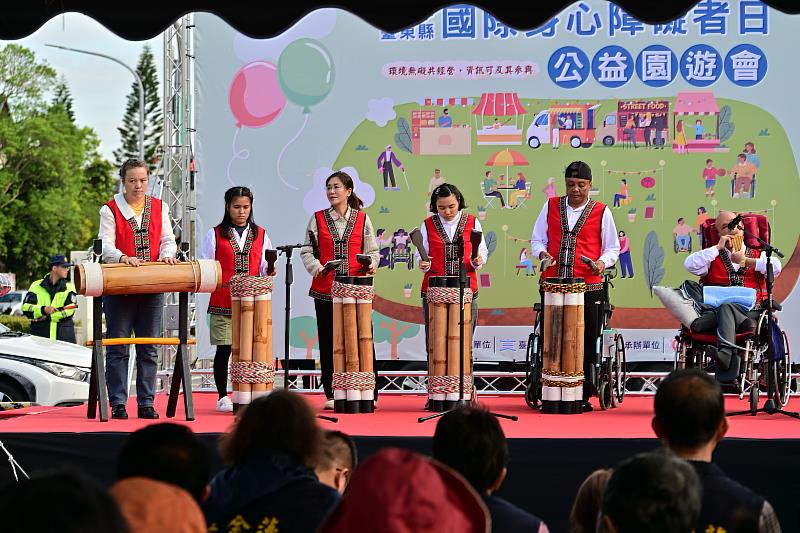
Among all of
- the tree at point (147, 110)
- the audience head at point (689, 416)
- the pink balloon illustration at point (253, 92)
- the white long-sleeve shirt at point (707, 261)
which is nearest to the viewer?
the audience head at point (689, 416)

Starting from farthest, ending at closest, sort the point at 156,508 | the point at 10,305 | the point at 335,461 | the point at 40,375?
the point at 10,305
the point at 40,375
the point at 335,461
the point at 156,508

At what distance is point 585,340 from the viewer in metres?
7.84

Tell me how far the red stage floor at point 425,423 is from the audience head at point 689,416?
265 centimetres

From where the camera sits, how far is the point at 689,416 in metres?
3.16

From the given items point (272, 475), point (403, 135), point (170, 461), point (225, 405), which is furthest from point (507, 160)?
point (170, 461)

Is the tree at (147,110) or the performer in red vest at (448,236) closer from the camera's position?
the performer in red vest at (448,236)

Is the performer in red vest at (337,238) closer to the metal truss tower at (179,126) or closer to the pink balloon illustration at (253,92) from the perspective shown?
the metal truss tower at (179,126)

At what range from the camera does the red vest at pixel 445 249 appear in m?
7.93

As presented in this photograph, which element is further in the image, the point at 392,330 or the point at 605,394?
the point at 392,330

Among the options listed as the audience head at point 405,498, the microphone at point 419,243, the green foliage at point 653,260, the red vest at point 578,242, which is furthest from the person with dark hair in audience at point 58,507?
the green foliage at point 653,260

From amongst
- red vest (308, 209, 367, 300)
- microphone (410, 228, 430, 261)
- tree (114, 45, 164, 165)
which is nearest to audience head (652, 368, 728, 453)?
microphone (410, 228, 430, 261)

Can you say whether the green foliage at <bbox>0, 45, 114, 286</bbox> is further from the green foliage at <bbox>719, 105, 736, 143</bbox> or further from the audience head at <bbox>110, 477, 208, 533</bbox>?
the audience head at <bbox>110, 477, 208, 533</bbox>

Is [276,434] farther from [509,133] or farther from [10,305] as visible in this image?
[10,305]

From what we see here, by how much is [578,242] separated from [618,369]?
3.34ft
